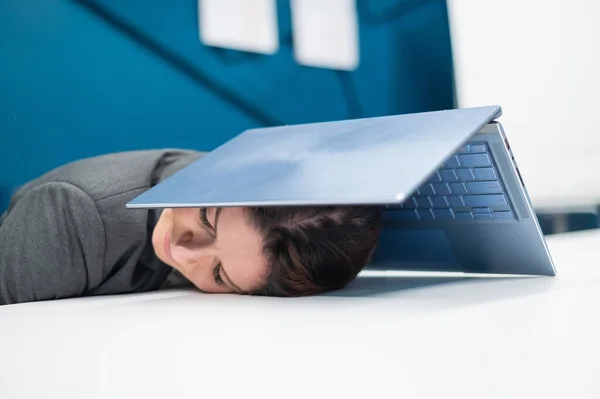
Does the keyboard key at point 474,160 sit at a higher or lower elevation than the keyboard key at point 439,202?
higher

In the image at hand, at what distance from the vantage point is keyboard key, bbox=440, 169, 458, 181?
33.7 inches

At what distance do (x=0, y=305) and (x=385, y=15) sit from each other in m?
1.64

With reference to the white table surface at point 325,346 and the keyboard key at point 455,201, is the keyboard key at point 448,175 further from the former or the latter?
the white table surface at point 325,346

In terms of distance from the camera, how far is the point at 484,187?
837 millimetres

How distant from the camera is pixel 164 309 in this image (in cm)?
83

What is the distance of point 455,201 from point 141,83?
111 centimetres

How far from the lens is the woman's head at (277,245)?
2.75ft

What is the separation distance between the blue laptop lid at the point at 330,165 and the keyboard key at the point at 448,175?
10 centimetres

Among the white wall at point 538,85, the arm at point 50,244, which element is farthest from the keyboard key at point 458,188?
the white wall at point 538,85

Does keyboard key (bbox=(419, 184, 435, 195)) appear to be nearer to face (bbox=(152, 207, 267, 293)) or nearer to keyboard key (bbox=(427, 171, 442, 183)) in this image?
keyboard key (bbox=(427, 171, 442, 183))

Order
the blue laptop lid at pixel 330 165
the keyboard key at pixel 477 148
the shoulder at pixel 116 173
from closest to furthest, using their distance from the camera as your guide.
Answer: the blue laptop lid at pixel 330 165, the keyboard key at pixel 477 148, the shoulder at pixel 116 173

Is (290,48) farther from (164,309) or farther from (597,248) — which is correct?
(164,309)

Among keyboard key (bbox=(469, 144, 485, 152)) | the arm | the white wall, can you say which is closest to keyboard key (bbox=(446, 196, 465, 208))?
keyboard key (bbox=(469, 144, 485, 152))

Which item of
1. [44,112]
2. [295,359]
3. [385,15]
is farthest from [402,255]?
[385,15]
